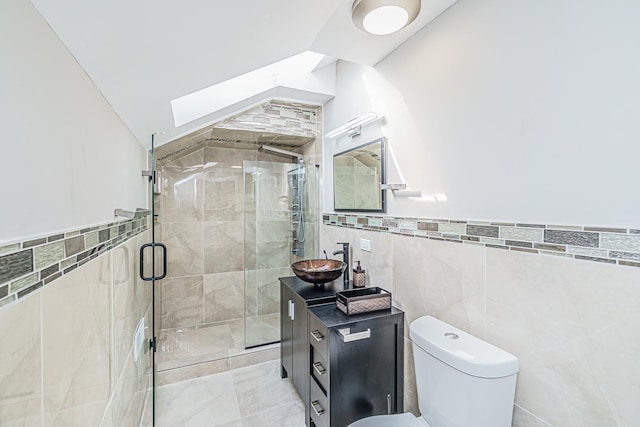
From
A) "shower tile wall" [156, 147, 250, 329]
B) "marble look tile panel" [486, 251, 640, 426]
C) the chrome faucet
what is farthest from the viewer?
"shower tile wall" [156, 147, 250, 329]

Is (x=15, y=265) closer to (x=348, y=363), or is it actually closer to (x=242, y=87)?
(x=348, y=363)

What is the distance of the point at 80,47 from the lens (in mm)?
752

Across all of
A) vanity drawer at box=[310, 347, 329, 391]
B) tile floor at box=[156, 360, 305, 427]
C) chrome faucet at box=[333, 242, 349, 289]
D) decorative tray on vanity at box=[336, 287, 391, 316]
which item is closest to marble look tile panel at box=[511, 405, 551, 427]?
decorative tray on vanity at box=[336, 287, 391, 316]

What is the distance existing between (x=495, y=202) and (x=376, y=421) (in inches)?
45.3

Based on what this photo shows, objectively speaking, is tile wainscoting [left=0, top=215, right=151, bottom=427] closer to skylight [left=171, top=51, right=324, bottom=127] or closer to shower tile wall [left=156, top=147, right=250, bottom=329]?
skylight [left=171, top=51, right=324, bottom=127]

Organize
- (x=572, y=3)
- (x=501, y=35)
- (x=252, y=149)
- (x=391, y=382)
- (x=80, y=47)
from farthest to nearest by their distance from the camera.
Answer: (x=252, y=149) → (x=391, y=382) → (x=501, y=35) → (x=572, y=3) → (x=80, y=47)

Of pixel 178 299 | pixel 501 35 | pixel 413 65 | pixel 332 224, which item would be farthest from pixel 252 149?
pixel 501 35

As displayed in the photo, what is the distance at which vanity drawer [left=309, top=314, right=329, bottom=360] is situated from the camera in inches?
63.5

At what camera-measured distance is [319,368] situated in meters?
1.73

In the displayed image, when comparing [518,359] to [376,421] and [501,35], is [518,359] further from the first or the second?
[501,35]

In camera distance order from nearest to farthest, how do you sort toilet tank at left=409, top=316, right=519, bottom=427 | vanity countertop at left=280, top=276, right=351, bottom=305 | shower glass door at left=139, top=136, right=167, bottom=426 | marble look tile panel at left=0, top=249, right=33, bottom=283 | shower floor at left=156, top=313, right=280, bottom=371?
marble look tile panel at left=0, top=249, right=33, bottom=283
toilet tank at left=409, top=316, right=519, bottom=427
shower glass door at left=139, top=136, right=167, bottom=426
vanity countertop at left=280, top=276, right=351, bottom=305
shower floor at left=156, top=313, right=280, bottom=371

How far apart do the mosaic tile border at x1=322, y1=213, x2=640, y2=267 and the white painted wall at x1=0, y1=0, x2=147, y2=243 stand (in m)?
1.54

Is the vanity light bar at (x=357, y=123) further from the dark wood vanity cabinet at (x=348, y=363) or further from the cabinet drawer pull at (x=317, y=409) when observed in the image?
the cabinet drawer pull at (x=317, y=409)

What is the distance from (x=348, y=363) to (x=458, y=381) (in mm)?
622
